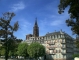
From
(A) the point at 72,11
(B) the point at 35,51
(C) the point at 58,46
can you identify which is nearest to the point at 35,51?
(B) the point at 35,51

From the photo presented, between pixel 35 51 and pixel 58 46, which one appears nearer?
pixel 35 51

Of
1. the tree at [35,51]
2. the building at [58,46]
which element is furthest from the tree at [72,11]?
the building at [58,46]

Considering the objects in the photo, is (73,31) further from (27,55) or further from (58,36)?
(58,36)

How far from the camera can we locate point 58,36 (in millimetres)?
115500

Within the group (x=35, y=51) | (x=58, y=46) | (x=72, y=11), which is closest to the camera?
(x=72, y=11)

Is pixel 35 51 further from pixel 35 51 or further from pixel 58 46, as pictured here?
pixel 58 46

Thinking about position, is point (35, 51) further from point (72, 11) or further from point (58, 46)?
point (72, 11)

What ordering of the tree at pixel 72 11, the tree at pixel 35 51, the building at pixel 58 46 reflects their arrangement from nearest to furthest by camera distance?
the tree at pixel 72 11
the tree at pixel 35 51
the building at pixel 58 46

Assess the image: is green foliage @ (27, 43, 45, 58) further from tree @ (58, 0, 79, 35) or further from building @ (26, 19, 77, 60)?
tree @ (58, 0, 79, 35)

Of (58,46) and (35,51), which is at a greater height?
(58,46)

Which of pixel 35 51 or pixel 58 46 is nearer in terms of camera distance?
pixel 35 51

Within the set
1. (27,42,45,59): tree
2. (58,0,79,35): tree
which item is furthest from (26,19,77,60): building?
(58,0,79,35): tree

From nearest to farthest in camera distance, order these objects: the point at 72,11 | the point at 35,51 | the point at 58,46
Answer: the point at 72,11, the point at 35,51, the point at 58,46

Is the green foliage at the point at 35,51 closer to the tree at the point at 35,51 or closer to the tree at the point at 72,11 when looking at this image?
the tree at the point at 35,51
